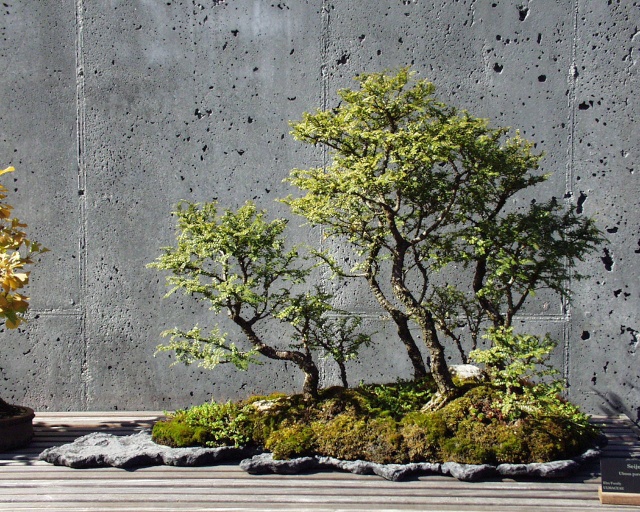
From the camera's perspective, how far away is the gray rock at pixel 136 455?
2756mm

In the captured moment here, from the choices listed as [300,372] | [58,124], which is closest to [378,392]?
[300,372]

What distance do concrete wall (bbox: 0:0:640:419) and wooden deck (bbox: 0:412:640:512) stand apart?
1.08 metres

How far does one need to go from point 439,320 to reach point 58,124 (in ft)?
7.69

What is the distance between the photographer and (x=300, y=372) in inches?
150

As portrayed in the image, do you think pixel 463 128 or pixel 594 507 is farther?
pixel 463 128

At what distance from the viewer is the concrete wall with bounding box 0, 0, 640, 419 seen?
3.59 metres

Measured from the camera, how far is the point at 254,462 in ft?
8.82

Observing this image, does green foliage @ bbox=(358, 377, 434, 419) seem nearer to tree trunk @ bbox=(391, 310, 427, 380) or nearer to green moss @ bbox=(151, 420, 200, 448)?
tree trunk @ bbox=(391, 310, 427, 380)

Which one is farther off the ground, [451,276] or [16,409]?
[451,276]

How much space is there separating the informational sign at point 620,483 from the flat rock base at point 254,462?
187 mm

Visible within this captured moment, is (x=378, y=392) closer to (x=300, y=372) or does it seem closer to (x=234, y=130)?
(x=300, y=372)

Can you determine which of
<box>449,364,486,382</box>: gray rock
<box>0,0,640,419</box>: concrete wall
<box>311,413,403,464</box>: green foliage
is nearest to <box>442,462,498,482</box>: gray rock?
<box>311,413,403,464</box>: green foliage

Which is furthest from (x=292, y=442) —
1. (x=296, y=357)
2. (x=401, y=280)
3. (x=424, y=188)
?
(x=424, y=188)

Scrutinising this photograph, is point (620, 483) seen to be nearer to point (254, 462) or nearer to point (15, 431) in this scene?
point (254, 462)
